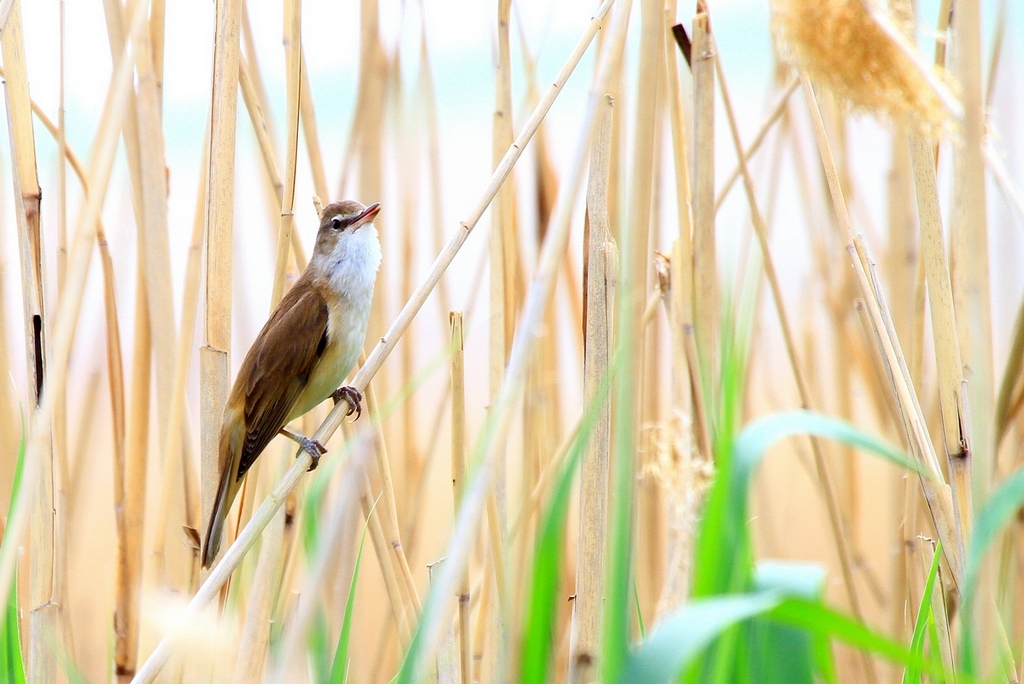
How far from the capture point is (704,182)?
165cm

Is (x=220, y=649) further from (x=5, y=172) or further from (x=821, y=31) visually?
(x=5, y=172)

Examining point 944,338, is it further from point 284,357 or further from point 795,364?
point 284,357

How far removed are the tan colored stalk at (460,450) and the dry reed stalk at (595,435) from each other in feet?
0.90

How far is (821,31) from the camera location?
36.1 inches

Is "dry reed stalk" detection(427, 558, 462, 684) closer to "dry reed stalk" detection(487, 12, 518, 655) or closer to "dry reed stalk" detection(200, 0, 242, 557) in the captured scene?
"dry reed stalk" detection(487, 12, 518, 655)

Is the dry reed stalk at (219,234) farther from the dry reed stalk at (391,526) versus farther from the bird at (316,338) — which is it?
the bird at (316,338)

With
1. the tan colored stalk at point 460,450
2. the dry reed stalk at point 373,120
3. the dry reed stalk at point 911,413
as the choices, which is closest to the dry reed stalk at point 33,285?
the tan colored stalk at point 460,450

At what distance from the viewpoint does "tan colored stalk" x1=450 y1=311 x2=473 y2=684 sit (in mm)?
1589

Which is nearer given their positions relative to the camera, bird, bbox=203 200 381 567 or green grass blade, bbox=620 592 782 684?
green grass blade, bbox=620 592 782 684

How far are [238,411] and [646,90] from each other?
1.23 m

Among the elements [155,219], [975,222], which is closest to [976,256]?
[975,222]

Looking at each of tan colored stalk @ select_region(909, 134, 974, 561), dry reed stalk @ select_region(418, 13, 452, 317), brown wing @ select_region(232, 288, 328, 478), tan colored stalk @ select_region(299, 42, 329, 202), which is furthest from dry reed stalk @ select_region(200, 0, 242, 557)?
tan colored stalk @ select_region(909, 134, 974, 561)

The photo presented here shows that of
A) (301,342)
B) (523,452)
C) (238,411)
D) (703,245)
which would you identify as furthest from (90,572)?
(703,245)

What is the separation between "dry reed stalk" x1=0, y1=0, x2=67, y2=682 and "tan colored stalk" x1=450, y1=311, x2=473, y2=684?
0.66 metres
